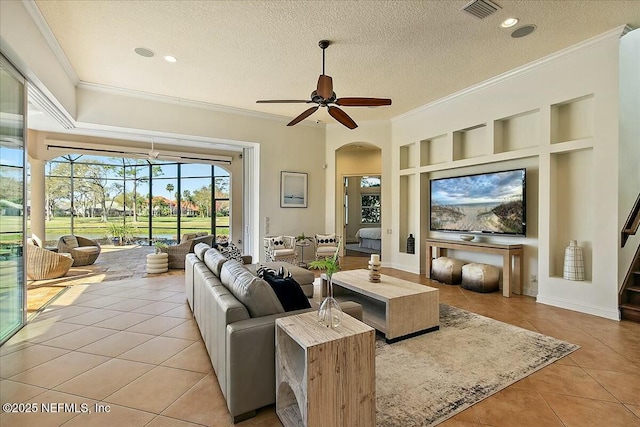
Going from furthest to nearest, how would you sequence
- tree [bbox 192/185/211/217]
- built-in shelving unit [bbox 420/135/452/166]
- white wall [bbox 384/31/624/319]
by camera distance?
tree [bbox 192/185/211/217], built-in shelving unit [bbox 420/135/452/166], white wall [bbox 384/31/624/319]

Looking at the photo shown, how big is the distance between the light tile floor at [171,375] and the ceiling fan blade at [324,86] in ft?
9.95

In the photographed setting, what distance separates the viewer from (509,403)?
2051mm

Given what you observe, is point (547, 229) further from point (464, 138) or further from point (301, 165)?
point (301, 165)

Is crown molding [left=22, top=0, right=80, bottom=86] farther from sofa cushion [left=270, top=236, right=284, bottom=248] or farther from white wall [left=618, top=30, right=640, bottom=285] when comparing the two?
white wall [left=618, top=30, right=640, bottom=285]

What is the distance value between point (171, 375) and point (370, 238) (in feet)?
26.4

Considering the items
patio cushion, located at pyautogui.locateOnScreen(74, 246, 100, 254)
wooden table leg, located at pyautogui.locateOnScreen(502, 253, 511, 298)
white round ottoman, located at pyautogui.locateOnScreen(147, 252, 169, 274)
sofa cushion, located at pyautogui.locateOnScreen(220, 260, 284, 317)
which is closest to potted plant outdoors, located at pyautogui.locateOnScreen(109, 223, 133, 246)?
patio cushion, located at pyautogui.locateOnScreen(74, 246, 100, 254)

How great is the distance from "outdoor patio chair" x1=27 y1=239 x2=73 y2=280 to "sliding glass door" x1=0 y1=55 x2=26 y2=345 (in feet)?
8.56

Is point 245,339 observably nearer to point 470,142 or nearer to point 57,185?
point 470,142

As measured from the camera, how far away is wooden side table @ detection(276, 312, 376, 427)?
1528 mm

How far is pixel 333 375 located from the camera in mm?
1578

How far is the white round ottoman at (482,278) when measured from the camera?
4.79 m

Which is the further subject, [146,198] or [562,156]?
[146,198]

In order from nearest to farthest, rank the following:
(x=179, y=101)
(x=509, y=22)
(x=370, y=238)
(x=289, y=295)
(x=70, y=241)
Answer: (x=289, y=295) → (x=509, y=22) → (x=179, y=101) → (x=70, y=241) → (x=370, y=238)

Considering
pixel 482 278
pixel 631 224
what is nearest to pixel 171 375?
pixel 482 278
